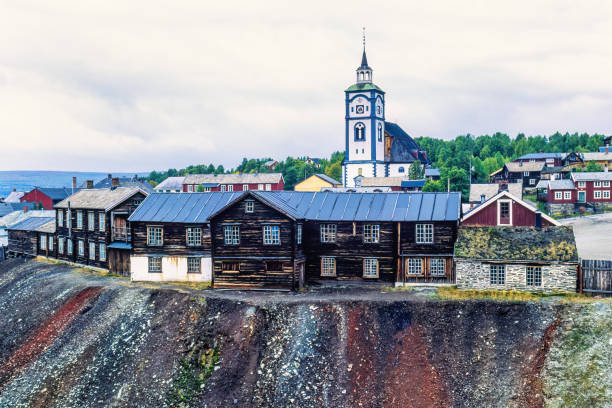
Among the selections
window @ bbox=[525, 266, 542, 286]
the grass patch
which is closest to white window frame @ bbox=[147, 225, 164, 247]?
the grass patch

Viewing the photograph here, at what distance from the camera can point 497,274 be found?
3625 centimetres

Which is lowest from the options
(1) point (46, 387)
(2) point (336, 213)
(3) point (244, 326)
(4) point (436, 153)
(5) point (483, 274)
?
(1) point (46, 387)

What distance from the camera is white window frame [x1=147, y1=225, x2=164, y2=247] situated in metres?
43.5

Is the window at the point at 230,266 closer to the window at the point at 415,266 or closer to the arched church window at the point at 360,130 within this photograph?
the window at the point at 415,266

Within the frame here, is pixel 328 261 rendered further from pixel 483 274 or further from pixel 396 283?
pixel 483 274

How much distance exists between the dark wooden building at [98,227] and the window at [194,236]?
674cm

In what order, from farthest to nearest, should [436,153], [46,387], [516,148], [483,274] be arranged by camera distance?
[516,148] → [436,153] → [483,274] → [46,387]

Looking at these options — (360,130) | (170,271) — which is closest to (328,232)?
(170,271)

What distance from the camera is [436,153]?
152m

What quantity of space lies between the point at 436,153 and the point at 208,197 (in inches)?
4514

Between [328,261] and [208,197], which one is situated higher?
[208,197]

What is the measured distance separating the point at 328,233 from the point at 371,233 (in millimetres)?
2931

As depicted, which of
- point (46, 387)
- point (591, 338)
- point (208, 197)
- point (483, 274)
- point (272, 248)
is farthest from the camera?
point (208, 197)

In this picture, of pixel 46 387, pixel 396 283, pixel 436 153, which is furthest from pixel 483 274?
pixel 436 153
